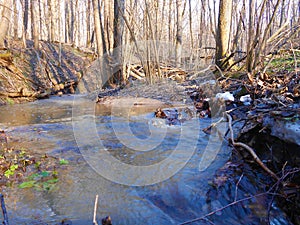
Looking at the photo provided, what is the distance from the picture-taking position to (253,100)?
4492mm

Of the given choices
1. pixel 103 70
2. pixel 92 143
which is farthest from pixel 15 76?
pixel 92 143

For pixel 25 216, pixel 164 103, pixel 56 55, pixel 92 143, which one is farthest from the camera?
pixel 56 55

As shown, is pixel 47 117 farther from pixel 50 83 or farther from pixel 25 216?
pixel 50 83

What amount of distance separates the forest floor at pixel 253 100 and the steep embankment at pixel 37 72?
0.03m

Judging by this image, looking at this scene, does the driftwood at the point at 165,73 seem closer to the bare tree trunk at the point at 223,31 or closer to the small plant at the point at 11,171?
the bare tree trunk at the point at 223,31

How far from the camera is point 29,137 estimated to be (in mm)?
4270

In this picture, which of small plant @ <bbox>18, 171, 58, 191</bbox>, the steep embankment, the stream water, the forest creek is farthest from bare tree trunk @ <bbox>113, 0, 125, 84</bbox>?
small plant @ <bbox>18, 171, 58, 191</bbox>

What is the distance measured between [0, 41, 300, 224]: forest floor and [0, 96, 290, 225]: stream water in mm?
254

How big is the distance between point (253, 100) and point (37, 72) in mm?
11675

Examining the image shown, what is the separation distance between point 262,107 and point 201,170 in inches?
45.9

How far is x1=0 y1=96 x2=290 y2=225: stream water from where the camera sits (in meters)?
2.12

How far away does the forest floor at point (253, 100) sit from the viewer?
2318mm

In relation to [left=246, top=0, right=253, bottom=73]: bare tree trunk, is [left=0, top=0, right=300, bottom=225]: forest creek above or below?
below

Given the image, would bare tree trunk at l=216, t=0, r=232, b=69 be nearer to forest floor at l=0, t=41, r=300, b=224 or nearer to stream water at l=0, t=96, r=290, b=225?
forest floor at l=0, t=41, r=300, b=224
